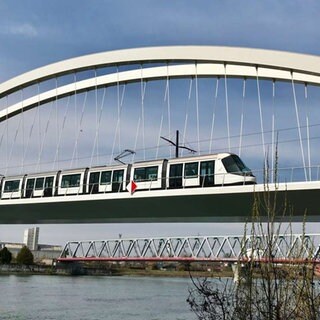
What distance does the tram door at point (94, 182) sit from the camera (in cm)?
2239

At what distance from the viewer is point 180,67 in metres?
22.6

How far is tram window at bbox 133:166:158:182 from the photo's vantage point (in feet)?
67.4

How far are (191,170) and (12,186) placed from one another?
10868 millimetres

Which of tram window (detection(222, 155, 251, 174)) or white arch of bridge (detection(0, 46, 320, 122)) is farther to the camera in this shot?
tram window (detection(222, 155, 251, 174))

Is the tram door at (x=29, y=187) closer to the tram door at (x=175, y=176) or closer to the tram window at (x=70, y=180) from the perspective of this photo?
the tram window at (x=70, y=180)

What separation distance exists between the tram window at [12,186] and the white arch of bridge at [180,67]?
16.2 ft

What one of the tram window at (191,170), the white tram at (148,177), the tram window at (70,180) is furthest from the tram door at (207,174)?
the tram window at (70,180)

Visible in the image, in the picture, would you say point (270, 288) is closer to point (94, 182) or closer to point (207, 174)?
point (207, 174)

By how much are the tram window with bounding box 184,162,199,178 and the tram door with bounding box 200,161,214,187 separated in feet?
0.71

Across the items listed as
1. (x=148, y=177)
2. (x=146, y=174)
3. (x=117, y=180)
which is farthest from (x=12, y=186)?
(x=148, y=177)

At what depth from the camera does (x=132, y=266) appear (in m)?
86.7

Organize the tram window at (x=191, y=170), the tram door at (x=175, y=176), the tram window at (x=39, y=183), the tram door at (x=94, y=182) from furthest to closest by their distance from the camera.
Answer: the tram window at (x=39, y=183) < the tram door at (x=94, y=182) < the tram door at (x=175, y=176) < the tram window at (x=191, y=170)

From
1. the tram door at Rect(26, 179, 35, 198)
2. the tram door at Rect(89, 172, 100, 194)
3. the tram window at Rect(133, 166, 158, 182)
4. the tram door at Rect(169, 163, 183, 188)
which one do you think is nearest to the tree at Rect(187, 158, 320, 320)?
the tram door at Rect(169, 163, 183, 188)

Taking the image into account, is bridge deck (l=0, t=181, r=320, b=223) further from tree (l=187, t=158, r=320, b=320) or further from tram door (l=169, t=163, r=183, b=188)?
tree (l=187, t=158, r=320, b=320)
